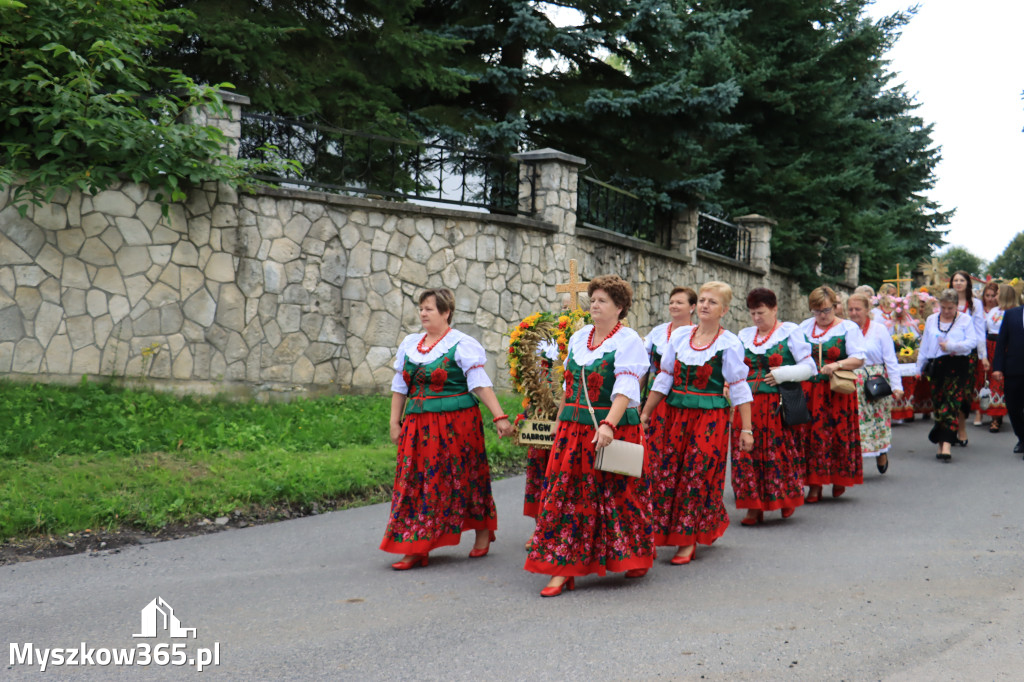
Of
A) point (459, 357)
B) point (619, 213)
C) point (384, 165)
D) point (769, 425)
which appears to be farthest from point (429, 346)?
point (619, 213)

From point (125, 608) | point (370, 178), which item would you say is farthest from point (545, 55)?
point (125, 608)

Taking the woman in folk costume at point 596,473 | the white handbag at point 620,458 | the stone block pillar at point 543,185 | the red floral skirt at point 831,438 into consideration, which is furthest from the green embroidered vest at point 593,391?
the stone block pillar at point 543,185

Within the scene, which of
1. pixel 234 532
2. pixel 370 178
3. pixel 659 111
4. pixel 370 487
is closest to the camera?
pixel 234 532

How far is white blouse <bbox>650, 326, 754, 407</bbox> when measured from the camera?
6.61m

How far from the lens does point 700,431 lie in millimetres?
6648

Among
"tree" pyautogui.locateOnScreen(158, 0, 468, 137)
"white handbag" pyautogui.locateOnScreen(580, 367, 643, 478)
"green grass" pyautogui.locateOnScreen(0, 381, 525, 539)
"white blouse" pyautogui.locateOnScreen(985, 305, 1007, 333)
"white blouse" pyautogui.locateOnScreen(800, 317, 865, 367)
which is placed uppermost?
"tree" pyautogui.locateOnScreen(158, 0, 468, 137)

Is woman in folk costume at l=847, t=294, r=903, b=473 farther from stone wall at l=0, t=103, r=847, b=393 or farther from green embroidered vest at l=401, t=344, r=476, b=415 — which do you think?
green embroidered vest at l=401, t=344, r=476, b=415

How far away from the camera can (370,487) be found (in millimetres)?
8617

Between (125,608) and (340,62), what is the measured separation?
10.3 m

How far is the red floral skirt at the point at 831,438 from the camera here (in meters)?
8.68

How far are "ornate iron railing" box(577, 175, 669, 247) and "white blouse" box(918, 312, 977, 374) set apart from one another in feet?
17.5

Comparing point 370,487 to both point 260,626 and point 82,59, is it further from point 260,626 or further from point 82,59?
point 82,59

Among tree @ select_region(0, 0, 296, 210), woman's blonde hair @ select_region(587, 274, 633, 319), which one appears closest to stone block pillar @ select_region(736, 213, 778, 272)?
tree @ select_region(0, 0, 296, 210)

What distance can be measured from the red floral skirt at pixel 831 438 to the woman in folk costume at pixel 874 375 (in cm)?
111
